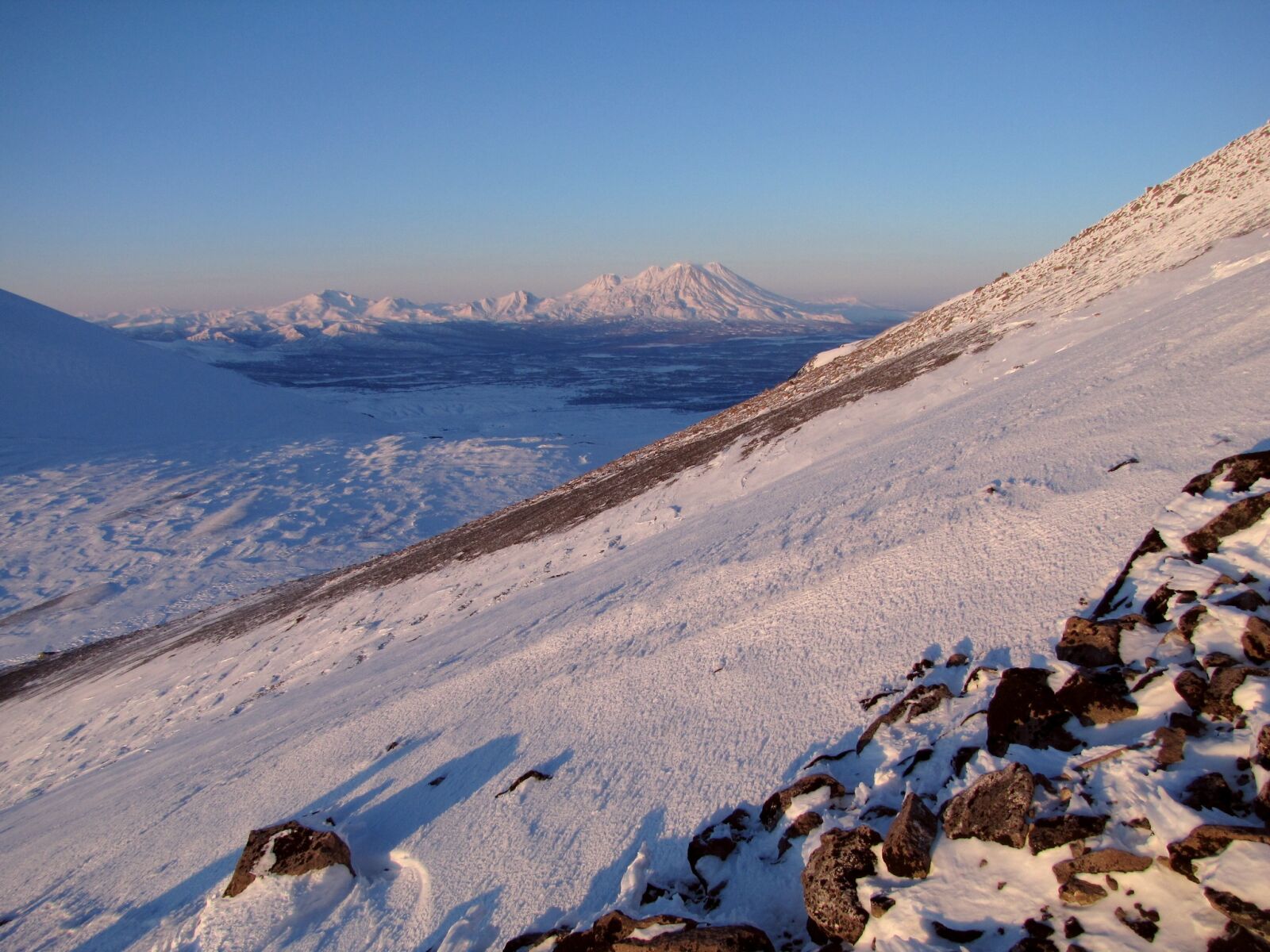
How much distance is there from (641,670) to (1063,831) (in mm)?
3455

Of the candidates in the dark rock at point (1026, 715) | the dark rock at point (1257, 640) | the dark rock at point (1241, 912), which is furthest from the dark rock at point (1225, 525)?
the dark rock at point (1241, 912)

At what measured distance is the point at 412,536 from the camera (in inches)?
1204

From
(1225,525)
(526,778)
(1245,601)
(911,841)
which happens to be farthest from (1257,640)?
(526,778)

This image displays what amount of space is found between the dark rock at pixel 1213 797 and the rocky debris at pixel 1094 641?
0.96m

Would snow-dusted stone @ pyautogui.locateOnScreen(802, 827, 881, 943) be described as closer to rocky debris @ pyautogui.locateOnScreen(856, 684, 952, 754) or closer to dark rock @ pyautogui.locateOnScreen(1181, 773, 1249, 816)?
rocky debris @ pyautogui.locateOnScreen(856, 684, 952, 754)

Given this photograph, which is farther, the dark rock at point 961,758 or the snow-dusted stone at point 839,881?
the dark rock at point 961,758

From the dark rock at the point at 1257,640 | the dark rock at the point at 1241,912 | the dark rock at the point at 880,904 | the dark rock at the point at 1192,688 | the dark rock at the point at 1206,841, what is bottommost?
the dark rock at the point at 880,904

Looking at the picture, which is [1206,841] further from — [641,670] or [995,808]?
[641,670]

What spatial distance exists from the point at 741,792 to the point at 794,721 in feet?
2.10

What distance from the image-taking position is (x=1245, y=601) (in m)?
3.15

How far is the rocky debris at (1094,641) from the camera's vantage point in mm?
3412

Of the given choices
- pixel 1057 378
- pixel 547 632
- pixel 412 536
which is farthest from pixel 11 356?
pixel 1057 378

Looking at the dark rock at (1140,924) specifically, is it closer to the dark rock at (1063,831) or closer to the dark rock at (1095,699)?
the dark rock at (1063,831)

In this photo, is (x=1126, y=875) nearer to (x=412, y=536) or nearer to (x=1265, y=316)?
(x=1265, y=316)
